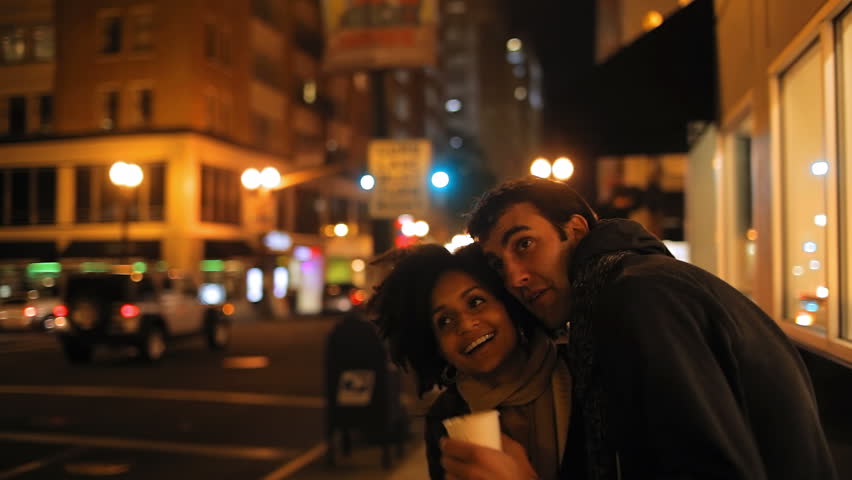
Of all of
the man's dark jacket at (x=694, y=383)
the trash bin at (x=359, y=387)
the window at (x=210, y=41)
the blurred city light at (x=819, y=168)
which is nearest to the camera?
the man's dark jacket at (x=694, y=383)

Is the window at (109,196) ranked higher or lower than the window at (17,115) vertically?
higher

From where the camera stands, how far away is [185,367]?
1650 cm

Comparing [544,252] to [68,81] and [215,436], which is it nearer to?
[215,436]

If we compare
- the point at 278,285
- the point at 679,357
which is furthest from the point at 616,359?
the point at 278,285

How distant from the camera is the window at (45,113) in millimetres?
8141

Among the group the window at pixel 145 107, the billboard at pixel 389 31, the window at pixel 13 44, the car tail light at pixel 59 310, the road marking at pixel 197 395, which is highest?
the window at pixel 145 107

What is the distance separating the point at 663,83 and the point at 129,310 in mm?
12843

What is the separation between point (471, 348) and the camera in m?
2.27

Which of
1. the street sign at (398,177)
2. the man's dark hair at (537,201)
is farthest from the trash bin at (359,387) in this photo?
the man's dark hair at (537,201)

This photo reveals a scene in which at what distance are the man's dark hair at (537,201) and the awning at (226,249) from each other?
3270 centimetres

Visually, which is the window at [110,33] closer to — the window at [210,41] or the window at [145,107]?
the window at [145,107]

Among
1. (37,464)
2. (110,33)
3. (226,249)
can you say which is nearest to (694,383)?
(37,464)

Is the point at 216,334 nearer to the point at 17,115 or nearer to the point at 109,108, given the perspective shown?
the point at 109,108

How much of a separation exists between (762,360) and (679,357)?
0.82ft
